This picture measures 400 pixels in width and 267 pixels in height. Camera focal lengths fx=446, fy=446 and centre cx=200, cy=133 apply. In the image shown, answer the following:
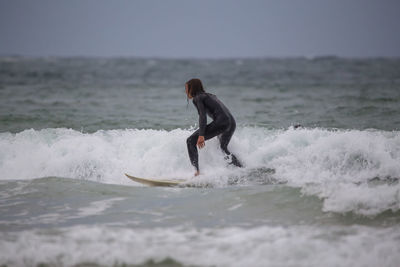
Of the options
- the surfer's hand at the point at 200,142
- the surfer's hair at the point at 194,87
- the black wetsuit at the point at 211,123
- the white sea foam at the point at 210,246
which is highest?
the surfer's hair at the point at 194,87

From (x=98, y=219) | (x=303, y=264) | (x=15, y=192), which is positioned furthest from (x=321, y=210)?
(x=15, y=192)

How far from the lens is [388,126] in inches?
489

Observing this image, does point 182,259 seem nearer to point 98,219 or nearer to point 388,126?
point 98,219

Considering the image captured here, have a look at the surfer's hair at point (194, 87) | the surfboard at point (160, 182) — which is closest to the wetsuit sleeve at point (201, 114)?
the surfer's hair at point (194, 87)

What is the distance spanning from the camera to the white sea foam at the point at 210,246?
14.5ft

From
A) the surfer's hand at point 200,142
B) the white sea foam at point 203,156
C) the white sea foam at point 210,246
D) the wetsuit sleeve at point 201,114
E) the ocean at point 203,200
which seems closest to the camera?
the white sea foam at point 210,246

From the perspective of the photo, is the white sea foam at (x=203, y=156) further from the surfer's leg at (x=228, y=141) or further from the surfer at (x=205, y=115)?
the surfer at (x=205, y=115)

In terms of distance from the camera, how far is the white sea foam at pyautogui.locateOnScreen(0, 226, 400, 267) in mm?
4414

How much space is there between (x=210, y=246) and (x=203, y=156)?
12.3ft

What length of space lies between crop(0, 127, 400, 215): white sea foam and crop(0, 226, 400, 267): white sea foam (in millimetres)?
1865

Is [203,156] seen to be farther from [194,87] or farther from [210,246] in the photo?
[210,246]

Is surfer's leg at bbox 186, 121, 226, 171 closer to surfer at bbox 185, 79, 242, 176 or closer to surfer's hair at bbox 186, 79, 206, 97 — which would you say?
surfer at bbox 185, 79, 242, 176

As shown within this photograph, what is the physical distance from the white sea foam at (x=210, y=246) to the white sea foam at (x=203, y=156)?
187cm

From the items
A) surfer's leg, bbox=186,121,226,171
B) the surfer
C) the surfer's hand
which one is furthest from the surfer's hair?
the surfer's hand
